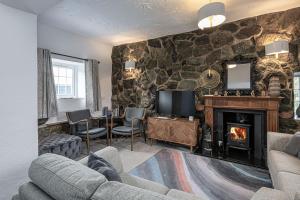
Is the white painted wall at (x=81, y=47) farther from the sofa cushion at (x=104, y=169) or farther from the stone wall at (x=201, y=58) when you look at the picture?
the sofa cushion at (x=104, y=169)

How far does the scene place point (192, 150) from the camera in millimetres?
3582

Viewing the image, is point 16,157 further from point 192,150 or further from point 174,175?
point 192,150

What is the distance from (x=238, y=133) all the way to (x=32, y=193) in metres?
3.33

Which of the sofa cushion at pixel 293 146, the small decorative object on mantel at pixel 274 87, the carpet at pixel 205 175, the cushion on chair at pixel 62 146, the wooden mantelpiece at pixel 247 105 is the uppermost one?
the small decorative object on mantel at pixel 274 87

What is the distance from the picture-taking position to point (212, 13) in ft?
6.95

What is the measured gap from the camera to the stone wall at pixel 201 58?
299cm

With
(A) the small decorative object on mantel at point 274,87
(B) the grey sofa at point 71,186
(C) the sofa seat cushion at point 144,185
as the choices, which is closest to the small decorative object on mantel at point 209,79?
(A) the small decorative object on mantel at point 274,87

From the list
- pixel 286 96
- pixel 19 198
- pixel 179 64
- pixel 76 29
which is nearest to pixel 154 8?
pixel 179 64

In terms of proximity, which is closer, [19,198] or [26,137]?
[19,198]

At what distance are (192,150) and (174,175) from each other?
43.8 inches

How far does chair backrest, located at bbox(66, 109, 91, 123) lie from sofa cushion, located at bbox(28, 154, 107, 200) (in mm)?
2618

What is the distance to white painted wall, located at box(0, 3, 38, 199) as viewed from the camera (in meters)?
1.92

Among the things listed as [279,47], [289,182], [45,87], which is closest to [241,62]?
[279,47]

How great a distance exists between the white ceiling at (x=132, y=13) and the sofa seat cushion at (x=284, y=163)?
7.43 ft
